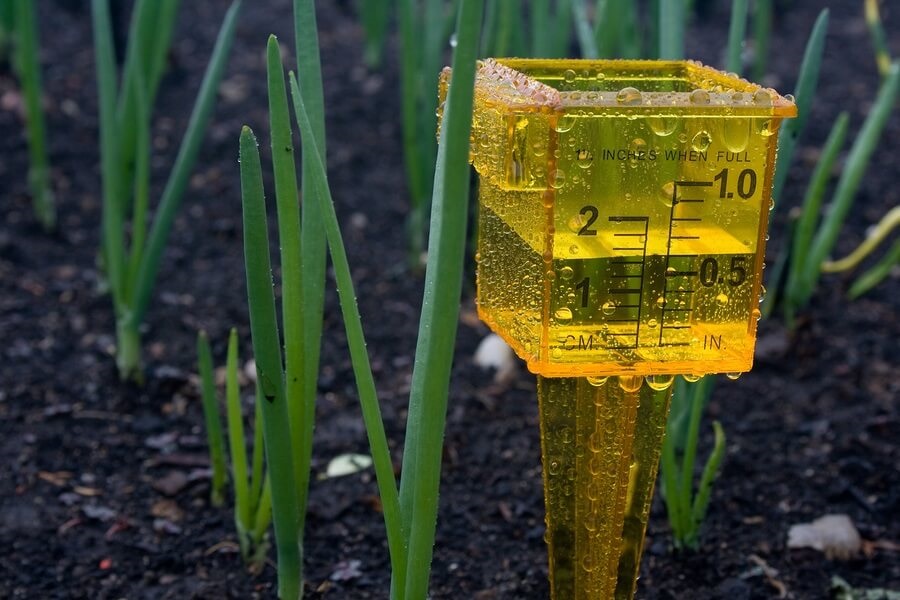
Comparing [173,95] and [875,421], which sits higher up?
[173,95]

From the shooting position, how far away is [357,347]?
876 mm

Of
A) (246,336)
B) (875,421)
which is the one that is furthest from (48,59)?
(875,421)

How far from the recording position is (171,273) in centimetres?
217

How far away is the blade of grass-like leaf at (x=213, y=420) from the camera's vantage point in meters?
1.25

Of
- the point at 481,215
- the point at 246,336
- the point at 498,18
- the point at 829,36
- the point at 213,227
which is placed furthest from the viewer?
the point at 829,36

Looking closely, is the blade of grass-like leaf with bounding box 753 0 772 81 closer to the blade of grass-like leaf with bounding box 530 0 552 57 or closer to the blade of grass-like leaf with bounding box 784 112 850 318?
the blade of grass-like leaf with bounding box 784 112 850 318

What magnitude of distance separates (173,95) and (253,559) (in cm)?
195

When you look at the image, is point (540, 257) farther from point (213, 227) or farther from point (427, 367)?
point (213, 227)

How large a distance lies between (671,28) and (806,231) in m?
0.68

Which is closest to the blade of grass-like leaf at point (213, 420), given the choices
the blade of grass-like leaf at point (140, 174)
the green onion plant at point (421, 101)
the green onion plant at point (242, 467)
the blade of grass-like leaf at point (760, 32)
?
the green onion plant at point (242, 467)

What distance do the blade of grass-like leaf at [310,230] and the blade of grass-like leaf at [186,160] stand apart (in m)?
0.37

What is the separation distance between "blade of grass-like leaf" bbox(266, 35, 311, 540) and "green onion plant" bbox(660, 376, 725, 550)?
0.40 m

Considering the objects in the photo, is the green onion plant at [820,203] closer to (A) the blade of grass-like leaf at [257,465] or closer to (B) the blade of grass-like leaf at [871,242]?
(B) the blade of grass-like leaf at [871,242]

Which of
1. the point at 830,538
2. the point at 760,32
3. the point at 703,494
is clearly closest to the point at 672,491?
the point at 703,494
